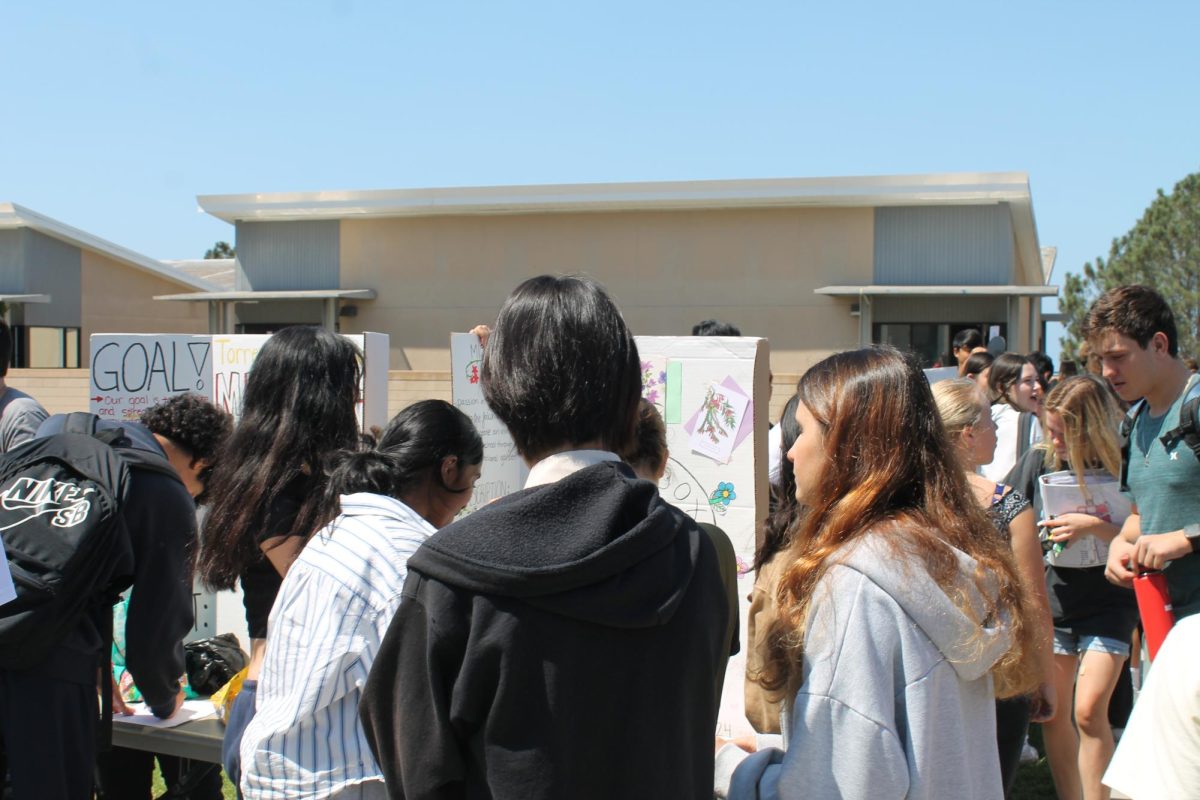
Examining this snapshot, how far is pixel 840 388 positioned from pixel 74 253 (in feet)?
92.1

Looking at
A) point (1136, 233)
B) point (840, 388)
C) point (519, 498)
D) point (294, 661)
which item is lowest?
point (294, 661)

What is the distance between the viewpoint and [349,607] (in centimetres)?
219

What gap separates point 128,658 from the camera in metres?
3.40

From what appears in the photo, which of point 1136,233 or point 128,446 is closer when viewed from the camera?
point 128,446

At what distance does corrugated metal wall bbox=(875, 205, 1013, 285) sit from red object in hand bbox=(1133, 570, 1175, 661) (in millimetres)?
17444

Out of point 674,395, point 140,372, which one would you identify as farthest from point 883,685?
point 140,372

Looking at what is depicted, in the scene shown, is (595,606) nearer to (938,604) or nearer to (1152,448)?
(938,604)

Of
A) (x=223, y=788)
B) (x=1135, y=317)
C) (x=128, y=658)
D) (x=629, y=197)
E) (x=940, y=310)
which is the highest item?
(x=629, y=197)

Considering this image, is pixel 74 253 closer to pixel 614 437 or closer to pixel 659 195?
pixel 659 195

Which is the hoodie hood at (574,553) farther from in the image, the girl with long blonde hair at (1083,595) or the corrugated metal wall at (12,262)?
the corrugated metal wall at (12,262)

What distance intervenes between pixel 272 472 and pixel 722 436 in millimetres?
2586

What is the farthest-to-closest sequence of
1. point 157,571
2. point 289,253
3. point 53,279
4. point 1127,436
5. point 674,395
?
point 53,279
point 289,253
point 674,395
point 1127,436
point 157,571

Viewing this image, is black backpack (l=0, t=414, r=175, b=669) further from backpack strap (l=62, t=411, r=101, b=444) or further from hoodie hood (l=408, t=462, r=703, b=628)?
hoodie hood (l=408, t=462, r=703, b=628)

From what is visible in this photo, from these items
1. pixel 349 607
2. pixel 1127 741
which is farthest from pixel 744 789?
pixel 349 607
